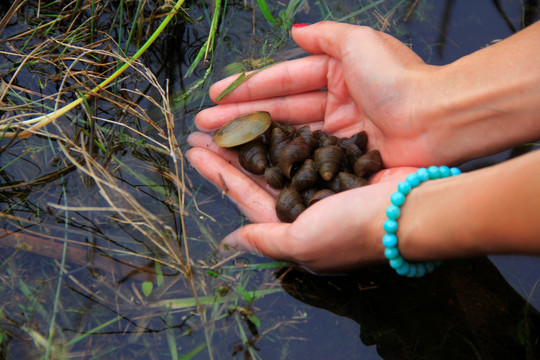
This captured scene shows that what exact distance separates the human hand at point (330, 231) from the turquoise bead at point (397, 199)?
84 millimetres

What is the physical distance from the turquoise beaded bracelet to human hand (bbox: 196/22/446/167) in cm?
48

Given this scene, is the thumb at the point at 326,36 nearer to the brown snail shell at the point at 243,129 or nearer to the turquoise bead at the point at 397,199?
the brown snail shell at the point at 243,129

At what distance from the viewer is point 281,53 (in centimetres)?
400

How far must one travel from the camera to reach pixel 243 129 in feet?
11.1

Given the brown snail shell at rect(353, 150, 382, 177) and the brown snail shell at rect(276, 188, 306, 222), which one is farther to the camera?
the brown snail shell at rect(353, 150, 382, 177)

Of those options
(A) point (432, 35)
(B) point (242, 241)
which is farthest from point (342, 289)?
(A) point (432, 35)

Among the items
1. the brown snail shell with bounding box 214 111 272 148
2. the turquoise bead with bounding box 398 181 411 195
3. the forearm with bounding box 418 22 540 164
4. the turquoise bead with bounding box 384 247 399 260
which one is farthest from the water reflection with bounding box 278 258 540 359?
the brown snail shell with bounding box 214 111 272 148

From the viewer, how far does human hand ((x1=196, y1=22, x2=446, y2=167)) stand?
9.84ft

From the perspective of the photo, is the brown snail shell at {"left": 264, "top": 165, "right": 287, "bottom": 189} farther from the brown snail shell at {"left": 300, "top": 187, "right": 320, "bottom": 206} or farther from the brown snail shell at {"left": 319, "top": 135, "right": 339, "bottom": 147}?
the brown snail shell at {"left": 319, "top": 135, "right": 339, "bottom": 147}

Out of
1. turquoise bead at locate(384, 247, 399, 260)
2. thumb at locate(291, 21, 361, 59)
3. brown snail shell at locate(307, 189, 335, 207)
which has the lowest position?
turquoise bead at locate(384, 247, 399, 260)

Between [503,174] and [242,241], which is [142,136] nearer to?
[242,241]

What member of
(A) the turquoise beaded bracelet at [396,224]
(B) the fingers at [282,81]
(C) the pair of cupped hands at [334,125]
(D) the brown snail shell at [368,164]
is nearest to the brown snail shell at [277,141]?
(C) the pair of cupped hands at [334,125]

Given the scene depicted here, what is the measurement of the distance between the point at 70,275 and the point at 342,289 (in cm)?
170

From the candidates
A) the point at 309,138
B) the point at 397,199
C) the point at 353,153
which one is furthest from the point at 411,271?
the point at 309,138
